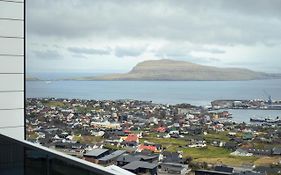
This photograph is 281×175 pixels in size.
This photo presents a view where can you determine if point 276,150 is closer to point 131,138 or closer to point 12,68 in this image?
point 131,138

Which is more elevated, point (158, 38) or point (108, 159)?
point (158, 38)

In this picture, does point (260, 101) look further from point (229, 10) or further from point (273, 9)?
point (229, 10)

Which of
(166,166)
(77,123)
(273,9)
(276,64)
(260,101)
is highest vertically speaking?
(273,9)

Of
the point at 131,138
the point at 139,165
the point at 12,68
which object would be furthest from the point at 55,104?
the point at 139,165

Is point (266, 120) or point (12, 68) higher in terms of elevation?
point (12, 68)

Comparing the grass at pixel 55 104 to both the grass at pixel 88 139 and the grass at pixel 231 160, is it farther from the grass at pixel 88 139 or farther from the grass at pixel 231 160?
the grass at pixel 231 160

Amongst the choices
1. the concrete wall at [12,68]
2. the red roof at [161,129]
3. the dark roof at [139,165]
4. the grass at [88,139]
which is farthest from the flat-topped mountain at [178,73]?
the concrete wall at [12,68]

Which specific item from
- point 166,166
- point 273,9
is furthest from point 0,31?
A: point 273,9
